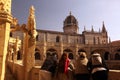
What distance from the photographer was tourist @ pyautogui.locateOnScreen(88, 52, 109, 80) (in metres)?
5.92

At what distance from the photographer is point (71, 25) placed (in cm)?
5722

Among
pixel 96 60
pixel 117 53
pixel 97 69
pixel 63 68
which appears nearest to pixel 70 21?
pixel 117 53

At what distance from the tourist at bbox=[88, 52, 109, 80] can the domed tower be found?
167 feet

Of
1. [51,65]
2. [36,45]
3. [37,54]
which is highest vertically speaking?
[36,45]

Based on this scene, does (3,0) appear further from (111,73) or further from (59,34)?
(59,34)

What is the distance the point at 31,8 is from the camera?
1117cm

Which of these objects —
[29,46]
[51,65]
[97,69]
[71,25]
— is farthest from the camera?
[71,25]

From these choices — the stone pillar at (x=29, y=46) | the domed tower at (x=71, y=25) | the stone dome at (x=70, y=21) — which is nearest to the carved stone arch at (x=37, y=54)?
the domed tower at (x=71, y=25)

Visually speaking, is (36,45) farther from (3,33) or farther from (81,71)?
A: (3,33)

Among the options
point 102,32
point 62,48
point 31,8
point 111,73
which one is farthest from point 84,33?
point 111,73

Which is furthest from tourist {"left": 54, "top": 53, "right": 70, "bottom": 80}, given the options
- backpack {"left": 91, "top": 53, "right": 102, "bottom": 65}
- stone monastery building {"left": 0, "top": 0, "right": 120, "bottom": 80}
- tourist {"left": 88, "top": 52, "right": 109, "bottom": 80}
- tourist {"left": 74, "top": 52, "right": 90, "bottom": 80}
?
backpack {"left": 91, "top": 53, "right": 102, "bottom": 65}

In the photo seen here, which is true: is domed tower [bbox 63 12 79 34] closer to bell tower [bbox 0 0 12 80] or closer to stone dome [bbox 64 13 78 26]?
stone dome [bbox 64 13 78 26]

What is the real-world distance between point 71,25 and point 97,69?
51.6 meters

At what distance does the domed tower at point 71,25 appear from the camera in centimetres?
5732
